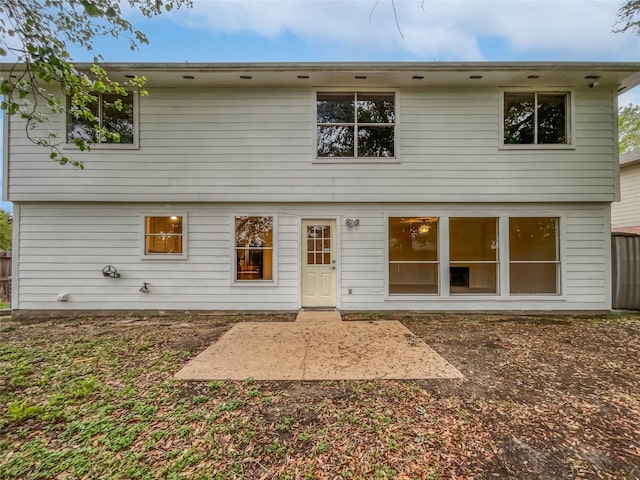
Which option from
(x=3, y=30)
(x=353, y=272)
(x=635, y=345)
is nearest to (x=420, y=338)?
(x=353, y=272)

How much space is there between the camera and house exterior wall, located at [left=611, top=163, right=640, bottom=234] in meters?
9.80

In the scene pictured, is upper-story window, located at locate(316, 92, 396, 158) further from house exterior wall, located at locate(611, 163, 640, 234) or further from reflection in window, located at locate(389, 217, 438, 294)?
house exterior wall, located at locate(611, 163, 640, 234)

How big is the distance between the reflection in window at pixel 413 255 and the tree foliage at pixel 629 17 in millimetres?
6161

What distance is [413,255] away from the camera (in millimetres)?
6621

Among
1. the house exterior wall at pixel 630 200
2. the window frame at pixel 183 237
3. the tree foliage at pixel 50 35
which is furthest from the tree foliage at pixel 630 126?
the tree foliage at pixel 50 35

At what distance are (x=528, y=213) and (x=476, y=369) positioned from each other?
442cm

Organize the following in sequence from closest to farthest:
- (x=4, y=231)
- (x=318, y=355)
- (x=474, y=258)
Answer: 1. (x=318, y=355)
2. (x=474, y=258)
3. (x=4, y=231)

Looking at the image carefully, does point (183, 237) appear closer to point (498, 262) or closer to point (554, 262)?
point (498, 262)

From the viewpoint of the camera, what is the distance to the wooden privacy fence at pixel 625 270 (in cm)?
616

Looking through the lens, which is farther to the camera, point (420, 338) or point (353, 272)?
point (353, 272)

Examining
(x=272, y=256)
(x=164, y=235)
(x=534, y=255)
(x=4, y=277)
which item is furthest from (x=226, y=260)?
(x=534, y=255)

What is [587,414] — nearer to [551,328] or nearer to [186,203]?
[551,328]

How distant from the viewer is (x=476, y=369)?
339 cm

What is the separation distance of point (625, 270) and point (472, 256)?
3.22 meters
